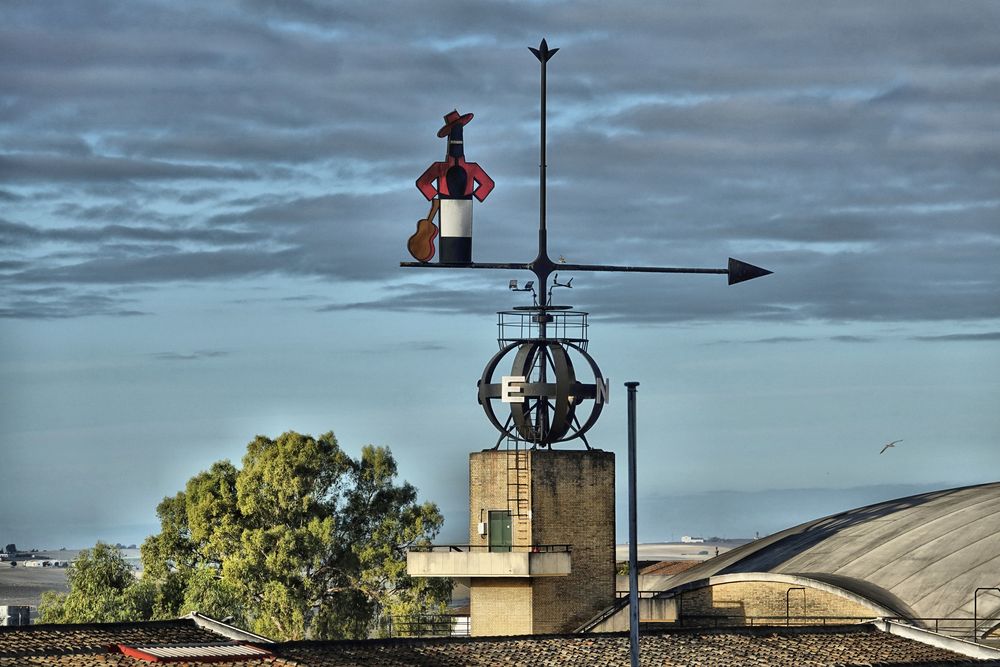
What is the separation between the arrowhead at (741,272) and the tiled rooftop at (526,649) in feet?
41.1

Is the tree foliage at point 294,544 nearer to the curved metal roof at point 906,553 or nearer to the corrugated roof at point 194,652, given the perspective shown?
the curved metal roof at point 906,553

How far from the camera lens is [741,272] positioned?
6128cm

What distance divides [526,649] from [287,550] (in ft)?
113

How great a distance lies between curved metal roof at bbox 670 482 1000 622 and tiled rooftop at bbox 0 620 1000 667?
14.7ft

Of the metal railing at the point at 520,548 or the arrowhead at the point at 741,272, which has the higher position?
the arrowhead at the point at 741,272

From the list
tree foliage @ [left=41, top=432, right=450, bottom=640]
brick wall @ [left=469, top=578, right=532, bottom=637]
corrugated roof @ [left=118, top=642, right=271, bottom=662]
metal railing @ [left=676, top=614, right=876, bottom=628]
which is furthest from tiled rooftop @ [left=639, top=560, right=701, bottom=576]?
corrugated roof @ [left=118, top=642, right=271, bottom=662]

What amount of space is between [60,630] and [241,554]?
121 ft

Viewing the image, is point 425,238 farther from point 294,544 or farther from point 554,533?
point 294,544

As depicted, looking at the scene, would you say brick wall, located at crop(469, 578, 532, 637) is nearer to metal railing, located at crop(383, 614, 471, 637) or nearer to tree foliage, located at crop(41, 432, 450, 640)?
metal railing, located at crop(383, 614, 471, 637)

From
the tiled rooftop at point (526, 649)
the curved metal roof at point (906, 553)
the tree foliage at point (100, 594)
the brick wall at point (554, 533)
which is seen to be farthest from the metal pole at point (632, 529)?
the tree foliage at point (100, 594)

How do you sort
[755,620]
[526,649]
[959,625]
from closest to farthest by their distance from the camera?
[526,649]
[959,625]
[755,620]

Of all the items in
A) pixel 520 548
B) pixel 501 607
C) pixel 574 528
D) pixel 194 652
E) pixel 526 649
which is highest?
pixel 574 528

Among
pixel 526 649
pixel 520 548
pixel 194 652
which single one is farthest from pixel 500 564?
pixel 194 652

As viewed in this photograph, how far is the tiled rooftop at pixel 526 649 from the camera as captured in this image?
47250 mm
